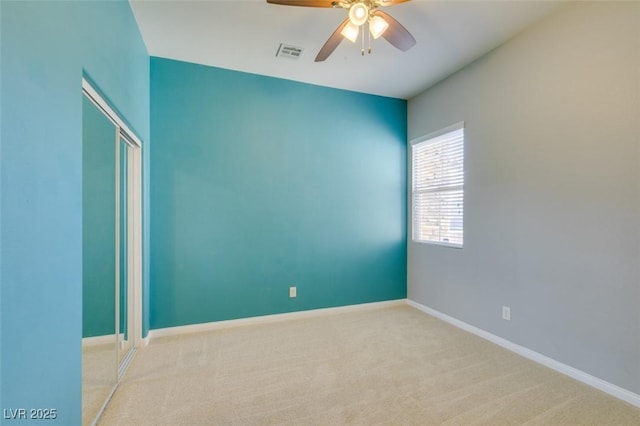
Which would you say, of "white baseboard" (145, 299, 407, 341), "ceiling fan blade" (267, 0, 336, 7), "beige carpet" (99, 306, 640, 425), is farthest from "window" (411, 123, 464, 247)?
"ceiling fan blade" (267, 0, 336, 7)

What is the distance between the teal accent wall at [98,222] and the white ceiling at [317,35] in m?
1.19

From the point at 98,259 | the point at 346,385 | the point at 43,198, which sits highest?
the point at 43,198

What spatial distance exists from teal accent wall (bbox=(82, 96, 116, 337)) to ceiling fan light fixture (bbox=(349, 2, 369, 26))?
167cm

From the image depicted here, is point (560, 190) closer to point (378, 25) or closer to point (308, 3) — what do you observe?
point (378, 25)

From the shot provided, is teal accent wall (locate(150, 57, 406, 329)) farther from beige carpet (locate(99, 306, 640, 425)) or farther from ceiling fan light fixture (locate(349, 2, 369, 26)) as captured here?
ceiling fan light fixture (locate(349, 2, 369, 26))

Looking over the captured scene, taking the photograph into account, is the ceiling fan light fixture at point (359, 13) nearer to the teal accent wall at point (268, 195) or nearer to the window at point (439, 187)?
the teal accent wall at point (268, 195)

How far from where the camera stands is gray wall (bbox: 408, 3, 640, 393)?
1.98 m

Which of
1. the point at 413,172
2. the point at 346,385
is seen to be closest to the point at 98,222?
the point at 346,385

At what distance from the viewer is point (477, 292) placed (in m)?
3.06

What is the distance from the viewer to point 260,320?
3.39 meters

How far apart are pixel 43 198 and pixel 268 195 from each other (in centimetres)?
240

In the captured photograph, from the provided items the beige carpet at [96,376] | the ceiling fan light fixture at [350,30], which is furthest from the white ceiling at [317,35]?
the beige carpet at [96,376]

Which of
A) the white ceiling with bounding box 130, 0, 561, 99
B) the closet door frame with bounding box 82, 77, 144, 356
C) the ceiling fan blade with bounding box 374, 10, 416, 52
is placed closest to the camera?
the ceiling fan blade with bounding box 374, 10, 416, 52

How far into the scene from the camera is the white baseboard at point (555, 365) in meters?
1.97
